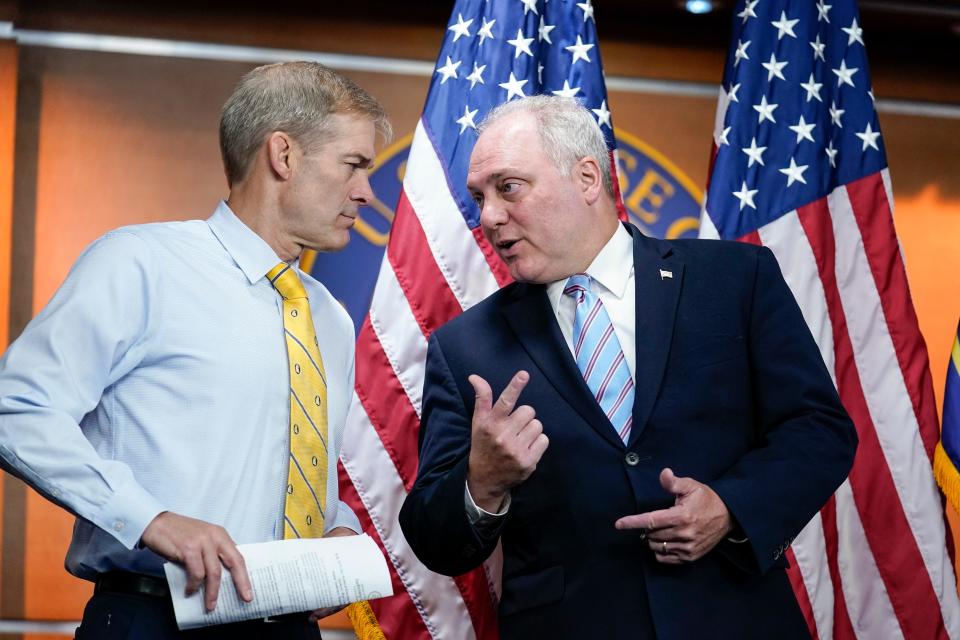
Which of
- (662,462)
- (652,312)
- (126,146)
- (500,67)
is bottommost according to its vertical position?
(662,462)

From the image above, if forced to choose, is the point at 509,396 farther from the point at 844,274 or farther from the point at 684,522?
the point at 844,274

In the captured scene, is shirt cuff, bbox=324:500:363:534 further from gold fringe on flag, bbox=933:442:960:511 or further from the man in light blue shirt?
gold fringe on flag, bbox=933:442:960:511

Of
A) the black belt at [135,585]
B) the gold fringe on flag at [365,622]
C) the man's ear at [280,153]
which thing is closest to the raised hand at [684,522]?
the black belt at [135,585]

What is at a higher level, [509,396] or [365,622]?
[509,396]

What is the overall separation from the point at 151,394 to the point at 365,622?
110 cm

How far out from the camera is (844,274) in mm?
3033

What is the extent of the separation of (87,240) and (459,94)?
1317mm

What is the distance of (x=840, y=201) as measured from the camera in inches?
120

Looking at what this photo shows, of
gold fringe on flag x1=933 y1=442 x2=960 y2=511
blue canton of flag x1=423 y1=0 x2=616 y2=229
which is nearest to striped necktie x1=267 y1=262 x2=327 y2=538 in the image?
blue canton of flag x1=423 y1=0 x2=616 y2=229

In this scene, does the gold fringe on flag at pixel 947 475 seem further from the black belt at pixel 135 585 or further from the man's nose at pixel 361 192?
the black belt at pixel 135 585

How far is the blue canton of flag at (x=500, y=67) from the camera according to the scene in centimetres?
292

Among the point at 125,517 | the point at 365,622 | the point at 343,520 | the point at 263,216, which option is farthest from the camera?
the point at 365,622

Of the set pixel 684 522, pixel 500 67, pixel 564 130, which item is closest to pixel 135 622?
pixel 684 522

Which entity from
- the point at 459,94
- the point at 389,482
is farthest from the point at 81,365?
the point at 459,94
